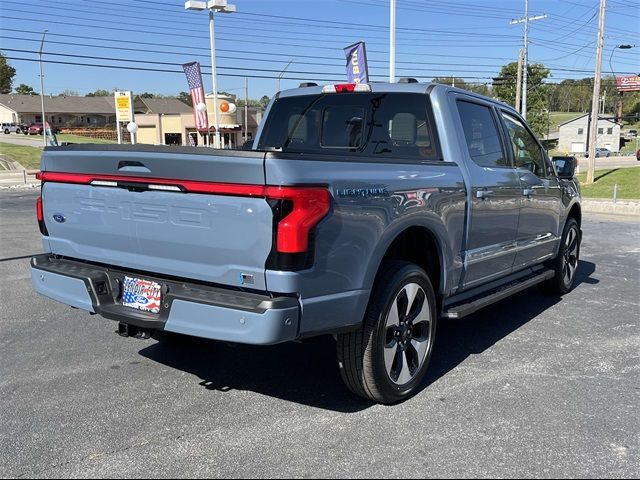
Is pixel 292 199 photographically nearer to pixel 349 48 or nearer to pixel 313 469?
pixel 313 469

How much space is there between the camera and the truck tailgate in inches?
120

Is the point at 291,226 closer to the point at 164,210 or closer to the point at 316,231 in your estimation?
the point at 316,231

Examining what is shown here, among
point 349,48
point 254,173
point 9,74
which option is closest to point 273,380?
point 254,173

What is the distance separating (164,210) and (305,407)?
1529 mm

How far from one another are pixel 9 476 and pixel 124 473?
56cm

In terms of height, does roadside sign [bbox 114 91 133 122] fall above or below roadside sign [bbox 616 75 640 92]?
below

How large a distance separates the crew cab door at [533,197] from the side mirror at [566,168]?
0.21m

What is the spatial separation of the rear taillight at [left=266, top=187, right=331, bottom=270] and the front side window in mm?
3140

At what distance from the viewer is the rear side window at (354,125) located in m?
4.67

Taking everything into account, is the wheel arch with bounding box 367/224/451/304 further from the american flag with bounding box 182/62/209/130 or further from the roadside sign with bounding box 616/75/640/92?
the roadside sign with bounding box 616/75/640/92

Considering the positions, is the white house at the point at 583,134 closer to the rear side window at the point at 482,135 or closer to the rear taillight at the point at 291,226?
the rear side window at the point at 482,135

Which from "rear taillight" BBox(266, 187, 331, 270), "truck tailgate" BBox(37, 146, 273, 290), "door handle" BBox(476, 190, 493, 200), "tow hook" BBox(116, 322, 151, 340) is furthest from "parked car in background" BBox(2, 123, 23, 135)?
"rear taillight" BBox(266, 187, 331, 270)

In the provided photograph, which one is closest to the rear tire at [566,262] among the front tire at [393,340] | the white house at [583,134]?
the front tire at [393,340]

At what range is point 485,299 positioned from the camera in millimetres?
4797
